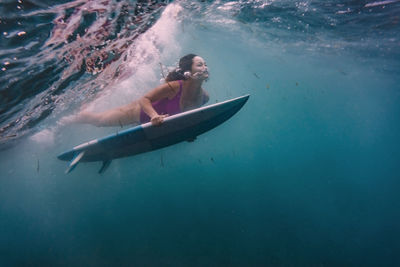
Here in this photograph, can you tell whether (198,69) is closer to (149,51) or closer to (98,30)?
(98,30)

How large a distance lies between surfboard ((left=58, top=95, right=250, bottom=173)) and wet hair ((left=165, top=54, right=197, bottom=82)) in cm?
117

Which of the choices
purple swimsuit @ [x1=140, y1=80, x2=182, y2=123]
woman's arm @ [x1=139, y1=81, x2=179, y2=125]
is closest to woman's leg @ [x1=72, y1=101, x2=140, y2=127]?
purple swimsuit @ [x1=140, y1=80, x2=182, y2=123]

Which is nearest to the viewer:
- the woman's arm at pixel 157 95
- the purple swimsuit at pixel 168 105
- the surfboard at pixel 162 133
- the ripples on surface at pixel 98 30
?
the ripples on surface at pixel 98 30

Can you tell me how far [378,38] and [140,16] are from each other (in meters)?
19.4

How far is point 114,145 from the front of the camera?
6.28 metres

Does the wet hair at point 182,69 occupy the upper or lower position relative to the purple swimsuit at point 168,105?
upper

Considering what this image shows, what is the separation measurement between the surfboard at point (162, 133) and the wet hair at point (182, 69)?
3.83 feet

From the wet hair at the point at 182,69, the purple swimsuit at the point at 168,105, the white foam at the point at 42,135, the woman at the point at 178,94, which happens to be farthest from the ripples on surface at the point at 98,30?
the white foam at the point at 42,135

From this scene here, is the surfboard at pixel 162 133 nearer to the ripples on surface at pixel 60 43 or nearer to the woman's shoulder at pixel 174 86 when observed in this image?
the woman's shoulder at pixel 174 86

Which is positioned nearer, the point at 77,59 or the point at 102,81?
the point at 77,59

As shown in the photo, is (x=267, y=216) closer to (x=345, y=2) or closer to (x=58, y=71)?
(x=345, y=2)

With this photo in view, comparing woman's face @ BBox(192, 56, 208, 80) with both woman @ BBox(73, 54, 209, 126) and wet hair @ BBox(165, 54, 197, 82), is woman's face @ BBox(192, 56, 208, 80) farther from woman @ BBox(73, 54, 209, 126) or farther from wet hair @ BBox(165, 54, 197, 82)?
wet hair @ BBox(165, 54, 197, 82)

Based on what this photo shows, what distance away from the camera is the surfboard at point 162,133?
18.1ft

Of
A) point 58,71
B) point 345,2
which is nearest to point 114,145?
point 58,71
